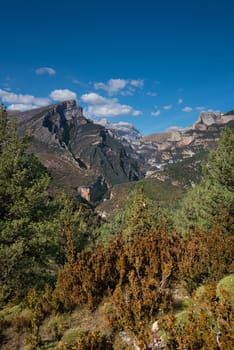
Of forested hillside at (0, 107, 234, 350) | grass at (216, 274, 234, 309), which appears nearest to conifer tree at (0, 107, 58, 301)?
forested hillside at (0, 107, 234, 350)

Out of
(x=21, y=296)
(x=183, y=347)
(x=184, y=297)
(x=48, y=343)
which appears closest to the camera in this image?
(x=183, y=347)

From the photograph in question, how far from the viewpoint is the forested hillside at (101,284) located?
430 centimetres

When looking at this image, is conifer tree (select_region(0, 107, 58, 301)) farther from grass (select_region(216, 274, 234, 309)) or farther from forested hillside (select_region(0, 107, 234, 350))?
grass (select_region(216, 274, 234, 309))

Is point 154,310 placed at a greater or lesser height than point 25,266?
greater

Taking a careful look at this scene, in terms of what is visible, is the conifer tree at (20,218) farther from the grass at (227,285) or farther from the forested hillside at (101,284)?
the grass at (227,285)

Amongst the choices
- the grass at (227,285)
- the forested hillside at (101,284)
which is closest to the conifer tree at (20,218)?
the forested hillside at (101,284)

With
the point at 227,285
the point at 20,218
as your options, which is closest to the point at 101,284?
the point at 227,285

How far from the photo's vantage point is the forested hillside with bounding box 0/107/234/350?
430 centimetres

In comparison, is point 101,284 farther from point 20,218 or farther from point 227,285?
point 20,218

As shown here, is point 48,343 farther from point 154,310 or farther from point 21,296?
point 21,296

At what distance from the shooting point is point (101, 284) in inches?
295

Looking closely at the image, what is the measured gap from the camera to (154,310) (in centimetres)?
598

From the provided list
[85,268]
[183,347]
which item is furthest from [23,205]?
[183,347]

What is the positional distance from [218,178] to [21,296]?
58.3 ft
